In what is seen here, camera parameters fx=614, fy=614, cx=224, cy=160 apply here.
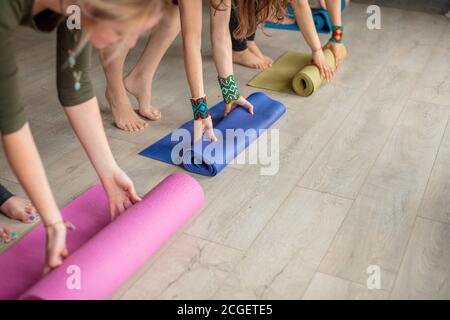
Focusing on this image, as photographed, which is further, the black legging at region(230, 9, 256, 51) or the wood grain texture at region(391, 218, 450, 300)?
the black legging at region(230, 9, 256, 51)

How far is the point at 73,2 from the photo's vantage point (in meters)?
1.36

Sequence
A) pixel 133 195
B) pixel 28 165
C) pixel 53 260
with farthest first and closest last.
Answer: pixel 133 195 < pixel 53 260 < pixel 28 165

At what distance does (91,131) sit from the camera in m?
1.68

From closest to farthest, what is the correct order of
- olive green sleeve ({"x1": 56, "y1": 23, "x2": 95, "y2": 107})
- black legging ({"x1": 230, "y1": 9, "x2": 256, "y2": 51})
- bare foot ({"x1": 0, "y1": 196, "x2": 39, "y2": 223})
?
olive green sleeve ({"x1": 56, "y1": 23, "x2": 95, "y2": 107}) → bare foot ({"x1": 0, "y1": 196, "x2": 39, "y2": 223}) → black legging ({"x1": 230, "y1": 9, "x2": 256, "y2": 51})

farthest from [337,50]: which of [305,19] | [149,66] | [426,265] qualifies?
[426,265]

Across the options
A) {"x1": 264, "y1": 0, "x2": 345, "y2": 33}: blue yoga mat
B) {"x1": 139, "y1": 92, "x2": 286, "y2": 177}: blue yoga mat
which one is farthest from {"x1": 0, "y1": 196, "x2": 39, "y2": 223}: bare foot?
{"x1": 264, "y1": 0, "x2": 345, "y2": 33}: blue yoga mat

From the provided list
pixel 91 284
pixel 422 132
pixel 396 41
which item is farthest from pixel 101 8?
pixel 396 41

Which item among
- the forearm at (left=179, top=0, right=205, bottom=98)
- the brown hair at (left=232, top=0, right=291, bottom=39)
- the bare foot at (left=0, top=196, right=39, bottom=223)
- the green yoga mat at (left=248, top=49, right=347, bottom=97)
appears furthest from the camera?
the green yoga mat at (left=248, top=49, right=347, bottom=97)

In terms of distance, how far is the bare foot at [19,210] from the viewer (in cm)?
188

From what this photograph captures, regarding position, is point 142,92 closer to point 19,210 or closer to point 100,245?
point 19,210

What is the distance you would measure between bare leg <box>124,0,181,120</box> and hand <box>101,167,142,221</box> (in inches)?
33.1

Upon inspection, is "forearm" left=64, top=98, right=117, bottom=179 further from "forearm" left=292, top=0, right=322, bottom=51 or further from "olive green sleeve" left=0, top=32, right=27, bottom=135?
"forearm" left=292, top=0, right=322, bottom=51

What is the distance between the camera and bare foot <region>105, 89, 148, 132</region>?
2467mm

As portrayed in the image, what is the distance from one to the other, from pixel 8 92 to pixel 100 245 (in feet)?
1.48
